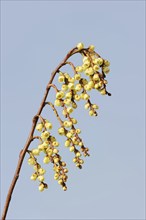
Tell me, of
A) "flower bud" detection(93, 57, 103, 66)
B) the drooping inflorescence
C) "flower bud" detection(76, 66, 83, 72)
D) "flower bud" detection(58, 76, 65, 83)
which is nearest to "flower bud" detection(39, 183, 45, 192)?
the drooping inflorescence

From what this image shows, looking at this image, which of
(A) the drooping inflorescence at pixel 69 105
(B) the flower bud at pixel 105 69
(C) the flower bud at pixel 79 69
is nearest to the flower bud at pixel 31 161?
(A) the drooping inflorescence at pixel 69 105

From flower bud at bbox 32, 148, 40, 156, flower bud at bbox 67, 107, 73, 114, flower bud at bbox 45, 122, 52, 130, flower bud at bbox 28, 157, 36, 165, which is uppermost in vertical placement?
flower bud at bbox 67, 107, 73, 114

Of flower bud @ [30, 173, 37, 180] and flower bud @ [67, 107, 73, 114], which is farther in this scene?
flower bud @ [30, 173, 37, 180]

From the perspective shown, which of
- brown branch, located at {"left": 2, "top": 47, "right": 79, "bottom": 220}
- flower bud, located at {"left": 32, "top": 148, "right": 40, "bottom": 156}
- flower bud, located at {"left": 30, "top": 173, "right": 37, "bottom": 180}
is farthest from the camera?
flower bud, located at {"left": 30, "top": 173, "right": 37, "bottom": 180}

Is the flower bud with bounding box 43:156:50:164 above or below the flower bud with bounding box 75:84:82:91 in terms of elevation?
below

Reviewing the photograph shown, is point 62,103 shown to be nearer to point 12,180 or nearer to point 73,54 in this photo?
point 73,54

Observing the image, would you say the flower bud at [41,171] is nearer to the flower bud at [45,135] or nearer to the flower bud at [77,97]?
the flower bud at [45,135]

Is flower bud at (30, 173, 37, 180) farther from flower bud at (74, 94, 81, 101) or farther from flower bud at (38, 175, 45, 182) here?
flower bud at (74, 94, 81, 101)

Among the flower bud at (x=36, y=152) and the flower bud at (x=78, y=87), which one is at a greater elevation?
the flower bud at (x=78, y=87)

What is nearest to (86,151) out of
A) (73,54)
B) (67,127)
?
(67,127)

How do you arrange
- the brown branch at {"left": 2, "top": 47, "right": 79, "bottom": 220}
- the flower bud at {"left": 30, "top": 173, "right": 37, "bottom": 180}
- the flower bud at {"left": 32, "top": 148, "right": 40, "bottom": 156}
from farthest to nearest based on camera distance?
1. the flower bud at {"left": 30, "top": 173, "right": 37, "bottom": 180}
2. the flower bud at {"left": 32, "top": 148, "right": 40, "bottom": 156}
3. the brown branch at {"left": 2, "top": 47, "right": 79, "bottom": 220}

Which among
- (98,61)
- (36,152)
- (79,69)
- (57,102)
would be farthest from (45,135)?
(98,61)
